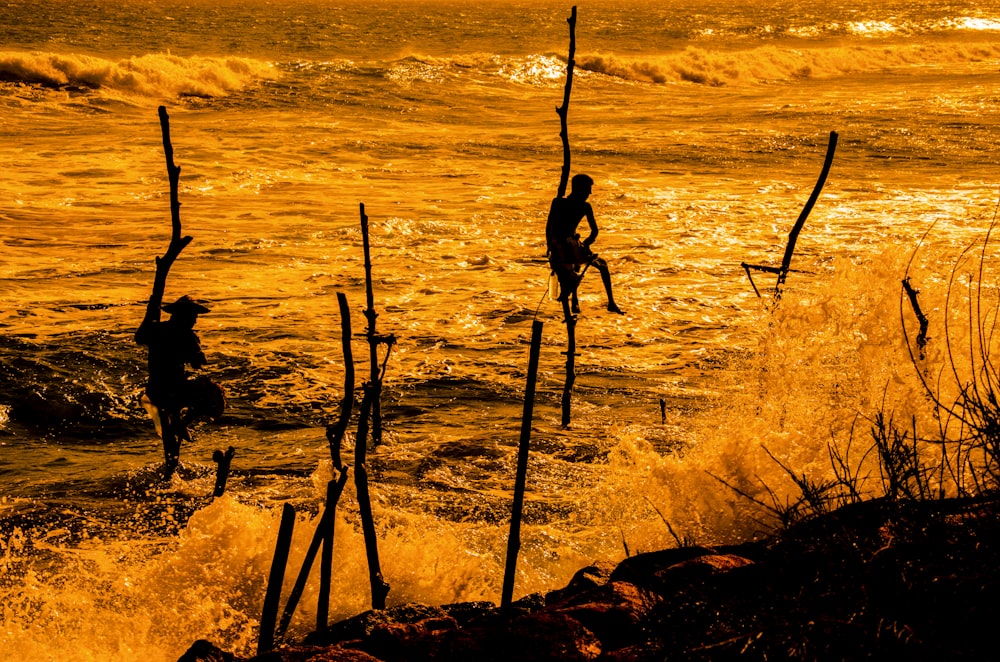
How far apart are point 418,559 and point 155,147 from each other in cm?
1967

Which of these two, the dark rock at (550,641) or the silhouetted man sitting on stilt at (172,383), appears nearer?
the dark rock at (550,641)

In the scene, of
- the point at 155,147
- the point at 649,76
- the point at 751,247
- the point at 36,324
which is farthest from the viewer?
the point at 649,76

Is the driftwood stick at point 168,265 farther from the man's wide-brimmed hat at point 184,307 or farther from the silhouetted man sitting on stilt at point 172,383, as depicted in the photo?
the man's wide-brimmed hat at point 184,307

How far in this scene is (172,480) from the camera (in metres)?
7.78

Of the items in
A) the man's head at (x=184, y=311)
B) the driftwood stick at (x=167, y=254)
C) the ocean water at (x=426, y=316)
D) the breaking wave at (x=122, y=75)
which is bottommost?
the ocean water at (x=426, y=316)

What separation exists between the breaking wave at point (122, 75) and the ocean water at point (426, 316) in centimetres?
13


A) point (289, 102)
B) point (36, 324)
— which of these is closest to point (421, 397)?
point (36, 324)

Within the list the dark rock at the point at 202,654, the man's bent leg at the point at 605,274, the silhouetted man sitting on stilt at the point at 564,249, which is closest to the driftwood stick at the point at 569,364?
the man's bent leg at the point at 605,274

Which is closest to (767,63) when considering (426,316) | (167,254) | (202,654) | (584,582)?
(426,316)

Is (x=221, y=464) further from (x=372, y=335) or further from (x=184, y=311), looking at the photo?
(x=372, y=335)

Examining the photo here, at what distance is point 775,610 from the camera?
3438 millimetres

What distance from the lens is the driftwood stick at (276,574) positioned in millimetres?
4129

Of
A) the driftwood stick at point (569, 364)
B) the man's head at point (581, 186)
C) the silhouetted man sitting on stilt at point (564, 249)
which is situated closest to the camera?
the silhouetted man sitting on stilt at point (564, 249)

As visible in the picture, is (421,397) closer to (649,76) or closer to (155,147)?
(155,147)
